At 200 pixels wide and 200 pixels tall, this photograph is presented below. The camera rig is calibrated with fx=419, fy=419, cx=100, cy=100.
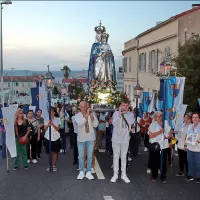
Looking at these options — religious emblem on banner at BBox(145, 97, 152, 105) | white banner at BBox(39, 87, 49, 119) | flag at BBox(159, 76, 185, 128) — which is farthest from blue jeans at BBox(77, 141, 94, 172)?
religious emblem on banner at BBox(145, 97, 152, 105)

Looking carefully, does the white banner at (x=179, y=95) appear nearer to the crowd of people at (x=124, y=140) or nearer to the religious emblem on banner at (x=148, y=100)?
the crowd of people at (x=124, y=140)

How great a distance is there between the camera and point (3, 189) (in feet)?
28.9

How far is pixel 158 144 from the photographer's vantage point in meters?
9.70

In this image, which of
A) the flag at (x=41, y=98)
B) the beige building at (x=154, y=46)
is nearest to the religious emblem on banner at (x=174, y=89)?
the flag at (x=41, y=98)

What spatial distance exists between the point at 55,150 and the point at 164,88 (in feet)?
10.5

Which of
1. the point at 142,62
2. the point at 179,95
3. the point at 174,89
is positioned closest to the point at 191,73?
the point at 179,95

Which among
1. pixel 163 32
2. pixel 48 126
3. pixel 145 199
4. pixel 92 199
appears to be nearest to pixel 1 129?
pixel 48 126

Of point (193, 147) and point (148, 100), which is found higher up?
point (148, 100)

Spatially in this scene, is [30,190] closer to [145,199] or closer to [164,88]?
[145,199]

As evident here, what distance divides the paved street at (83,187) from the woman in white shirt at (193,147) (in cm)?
35

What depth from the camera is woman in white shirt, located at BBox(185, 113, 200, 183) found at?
9672 mm

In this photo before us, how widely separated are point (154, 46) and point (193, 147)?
22389mm

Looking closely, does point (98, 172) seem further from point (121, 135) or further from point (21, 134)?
point (21, 134)

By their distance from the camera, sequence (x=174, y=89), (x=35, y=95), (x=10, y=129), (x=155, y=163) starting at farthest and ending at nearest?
(x=35, y=95) → (x=10, y=129) → (x=174, y=89) → (x=155, y=163)
